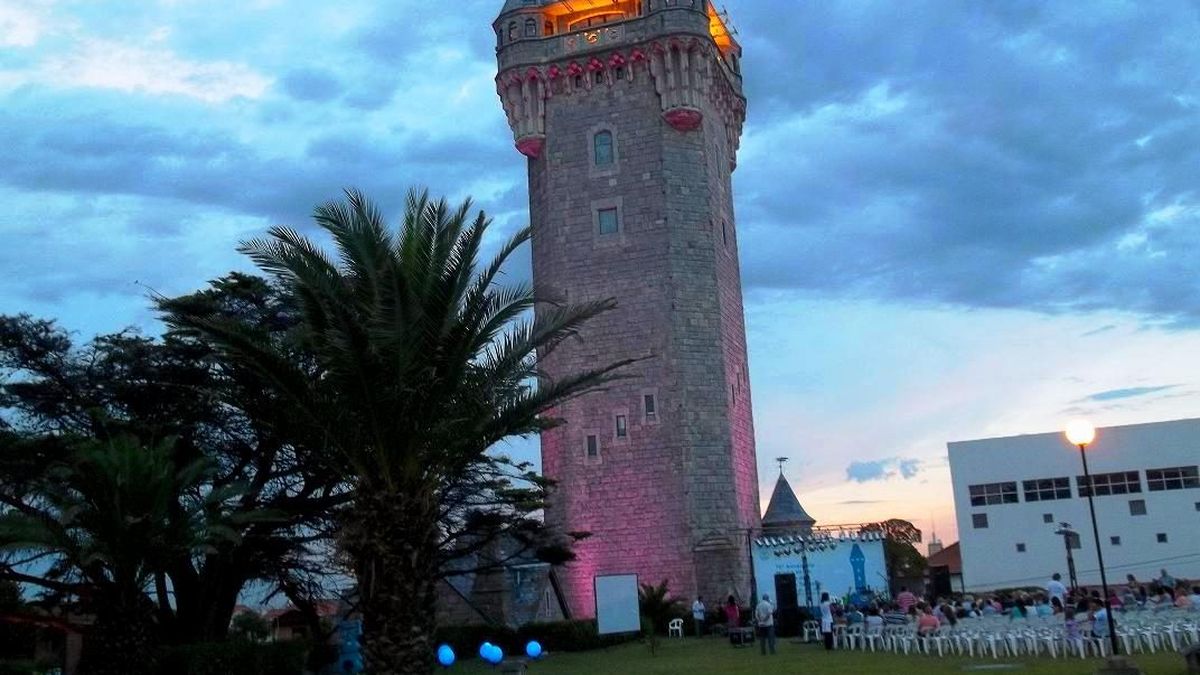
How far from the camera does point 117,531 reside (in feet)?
60.8

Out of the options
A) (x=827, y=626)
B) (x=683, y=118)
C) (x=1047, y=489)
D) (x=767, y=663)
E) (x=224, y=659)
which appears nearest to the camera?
(x=767, y=663)

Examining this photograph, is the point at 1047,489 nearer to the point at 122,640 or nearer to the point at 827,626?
the point at 827,626

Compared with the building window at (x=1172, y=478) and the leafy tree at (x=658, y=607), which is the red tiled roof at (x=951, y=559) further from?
the leafy tree at (x=658, y=607)

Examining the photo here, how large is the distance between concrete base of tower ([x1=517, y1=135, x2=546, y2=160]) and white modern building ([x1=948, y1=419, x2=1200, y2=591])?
76.0 feet

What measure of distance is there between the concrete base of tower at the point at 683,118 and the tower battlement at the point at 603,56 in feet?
0.11

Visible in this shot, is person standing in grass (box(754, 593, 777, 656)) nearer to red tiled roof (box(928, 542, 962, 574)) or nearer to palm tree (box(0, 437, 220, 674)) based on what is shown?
palm tree (box(0, 437, 220, 674))

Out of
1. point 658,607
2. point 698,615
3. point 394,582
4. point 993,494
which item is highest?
point 993,494

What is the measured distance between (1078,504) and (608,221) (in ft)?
80.2

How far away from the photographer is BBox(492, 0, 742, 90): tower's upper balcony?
3712 cm

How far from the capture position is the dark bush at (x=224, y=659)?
21.1 m

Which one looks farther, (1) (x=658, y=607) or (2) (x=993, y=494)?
(2) (x=993, y=494)

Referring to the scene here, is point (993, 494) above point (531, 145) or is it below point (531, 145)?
below

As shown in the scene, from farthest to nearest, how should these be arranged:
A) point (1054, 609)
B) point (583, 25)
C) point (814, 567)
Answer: point (583, 25) → point (814, 567) → point (1054, 609)

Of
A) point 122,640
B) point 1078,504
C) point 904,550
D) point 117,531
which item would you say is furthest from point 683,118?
point 904,550
